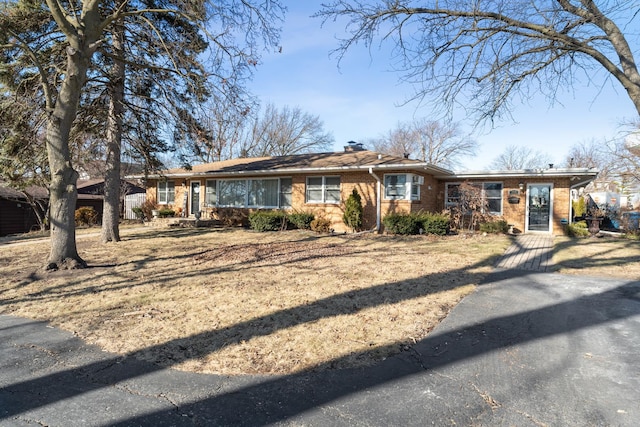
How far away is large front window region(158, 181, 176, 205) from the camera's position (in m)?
21.5

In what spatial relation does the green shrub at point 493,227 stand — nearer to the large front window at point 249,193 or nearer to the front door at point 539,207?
the front door at point 539,207

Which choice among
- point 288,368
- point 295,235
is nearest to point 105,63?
point 295,235

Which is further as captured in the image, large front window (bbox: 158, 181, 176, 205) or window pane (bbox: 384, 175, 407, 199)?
large front window (bbox: 158, 181, 176, 205)

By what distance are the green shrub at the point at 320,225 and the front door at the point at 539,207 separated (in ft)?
28.0

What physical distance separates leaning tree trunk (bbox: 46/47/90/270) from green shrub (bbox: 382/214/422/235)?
32.2 ft

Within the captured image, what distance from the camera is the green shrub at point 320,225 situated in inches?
588

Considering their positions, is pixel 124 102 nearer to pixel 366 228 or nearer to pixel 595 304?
pixel 366 228

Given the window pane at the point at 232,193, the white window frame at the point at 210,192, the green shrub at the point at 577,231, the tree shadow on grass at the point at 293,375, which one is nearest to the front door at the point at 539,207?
the green shrub at the point at 577,231

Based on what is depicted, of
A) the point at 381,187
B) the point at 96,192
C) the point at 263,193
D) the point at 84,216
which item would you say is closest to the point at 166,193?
the point at 84,216

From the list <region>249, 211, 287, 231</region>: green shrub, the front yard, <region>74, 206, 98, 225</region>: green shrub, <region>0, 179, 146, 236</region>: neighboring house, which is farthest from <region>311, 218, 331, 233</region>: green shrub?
<region>0, 179, 146, 236</region>: neighboring house

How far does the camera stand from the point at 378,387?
3.05 metres

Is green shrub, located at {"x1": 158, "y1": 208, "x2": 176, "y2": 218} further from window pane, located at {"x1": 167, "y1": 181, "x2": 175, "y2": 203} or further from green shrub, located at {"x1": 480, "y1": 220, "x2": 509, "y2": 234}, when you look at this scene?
green shrub, located at {"x1": 480, "y1": 220, "x2": 509, "y2": 234}

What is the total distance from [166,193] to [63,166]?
14.5 m

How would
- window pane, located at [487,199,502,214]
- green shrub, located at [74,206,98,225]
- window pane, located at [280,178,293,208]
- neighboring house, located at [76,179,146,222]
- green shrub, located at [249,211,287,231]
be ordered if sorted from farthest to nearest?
neighboring house, located at [76,179,146,222]
green shrub, located at [74,206,98,225]
window pane, located at [280,178,293,208]
window pane, located at [487,199,502,214]
green shrub, located at [249,211,287,231]
